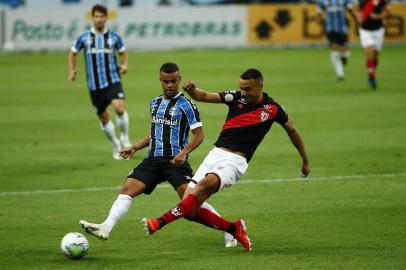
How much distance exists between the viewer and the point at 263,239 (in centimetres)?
1059

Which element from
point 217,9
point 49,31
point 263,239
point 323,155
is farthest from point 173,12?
point 263,239

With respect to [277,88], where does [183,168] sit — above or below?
above

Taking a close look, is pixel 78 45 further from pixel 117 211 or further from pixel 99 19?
pixel 117 211

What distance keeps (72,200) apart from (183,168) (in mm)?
2966

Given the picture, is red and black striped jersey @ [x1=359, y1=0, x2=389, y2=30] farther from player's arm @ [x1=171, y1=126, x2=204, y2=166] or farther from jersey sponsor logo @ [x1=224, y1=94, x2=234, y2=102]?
player's arm @ [x1=171, y1=126, x2=204, y2=166]

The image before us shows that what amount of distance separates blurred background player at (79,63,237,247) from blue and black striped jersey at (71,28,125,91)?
6510mm

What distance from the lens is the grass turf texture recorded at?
32.3ft

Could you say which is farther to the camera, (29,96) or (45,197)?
(29,96)

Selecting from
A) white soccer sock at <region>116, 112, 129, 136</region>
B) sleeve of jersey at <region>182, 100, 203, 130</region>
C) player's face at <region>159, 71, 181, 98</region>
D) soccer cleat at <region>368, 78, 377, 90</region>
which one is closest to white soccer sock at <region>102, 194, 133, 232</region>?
sleeve of jersey at <region>182, 100, 203, 130</region>

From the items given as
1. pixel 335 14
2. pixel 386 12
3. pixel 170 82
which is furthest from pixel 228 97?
pixel 335 14

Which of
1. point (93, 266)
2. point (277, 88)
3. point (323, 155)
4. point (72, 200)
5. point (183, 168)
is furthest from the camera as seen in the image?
point (277, 88)

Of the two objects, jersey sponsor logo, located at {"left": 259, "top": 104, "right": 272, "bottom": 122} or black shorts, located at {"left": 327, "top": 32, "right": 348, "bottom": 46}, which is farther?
black shorts, located at {"left": 327, "top": 32, "right": 348, "bottom": 46}

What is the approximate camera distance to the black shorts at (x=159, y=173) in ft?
33.6

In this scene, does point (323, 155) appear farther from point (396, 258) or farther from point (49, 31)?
point (49, 31)
